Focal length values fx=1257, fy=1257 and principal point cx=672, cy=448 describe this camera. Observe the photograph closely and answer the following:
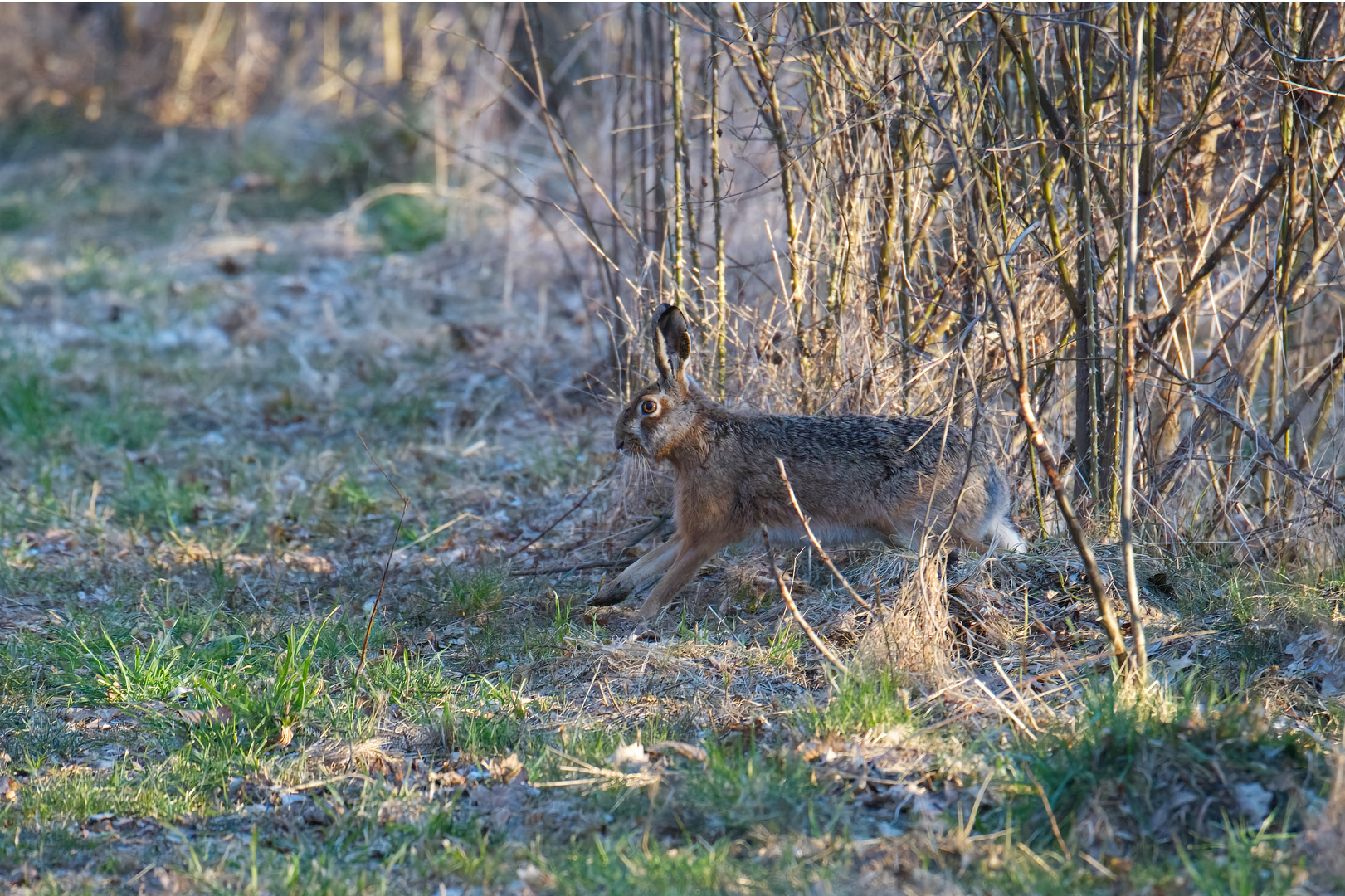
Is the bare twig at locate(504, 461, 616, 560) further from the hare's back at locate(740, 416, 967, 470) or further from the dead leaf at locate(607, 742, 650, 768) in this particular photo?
the dead leaf at locate(607, 742, 650, 768)

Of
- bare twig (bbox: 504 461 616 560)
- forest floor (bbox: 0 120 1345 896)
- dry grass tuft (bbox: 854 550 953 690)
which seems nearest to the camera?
forest floor (bbox: 0 120 1345 896)

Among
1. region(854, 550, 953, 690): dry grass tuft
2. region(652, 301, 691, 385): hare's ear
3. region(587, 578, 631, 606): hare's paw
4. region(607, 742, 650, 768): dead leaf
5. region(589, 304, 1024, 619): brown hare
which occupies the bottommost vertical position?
region(587, 578, 631, 606): hare's paw

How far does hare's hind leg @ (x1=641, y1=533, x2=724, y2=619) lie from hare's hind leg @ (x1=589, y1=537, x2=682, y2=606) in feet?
0.40

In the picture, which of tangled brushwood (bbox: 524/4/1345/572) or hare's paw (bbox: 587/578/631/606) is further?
hare's paw (bbox: 587/578/631/606)

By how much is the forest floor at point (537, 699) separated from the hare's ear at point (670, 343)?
36.5 inches

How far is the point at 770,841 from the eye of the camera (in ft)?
11.1

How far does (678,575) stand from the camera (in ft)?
17.3

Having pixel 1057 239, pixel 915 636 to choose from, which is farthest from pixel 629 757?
pixel 1057 239

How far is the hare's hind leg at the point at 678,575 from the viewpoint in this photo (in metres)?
5.25

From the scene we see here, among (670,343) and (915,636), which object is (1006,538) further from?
(670,343)

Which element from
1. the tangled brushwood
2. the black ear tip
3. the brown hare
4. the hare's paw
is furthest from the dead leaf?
the tangled brushwood

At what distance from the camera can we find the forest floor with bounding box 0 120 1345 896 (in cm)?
330

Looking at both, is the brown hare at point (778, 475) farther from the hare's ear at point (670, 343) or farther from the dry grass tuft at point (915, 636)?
the dry grass tuft at point (915, 636)

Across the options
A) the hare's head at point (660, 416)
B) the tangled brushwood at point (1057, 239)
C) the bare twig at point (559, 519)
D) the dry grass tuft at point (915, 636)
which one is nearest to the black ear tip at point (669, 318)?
the hare's head at point (660, 416)
